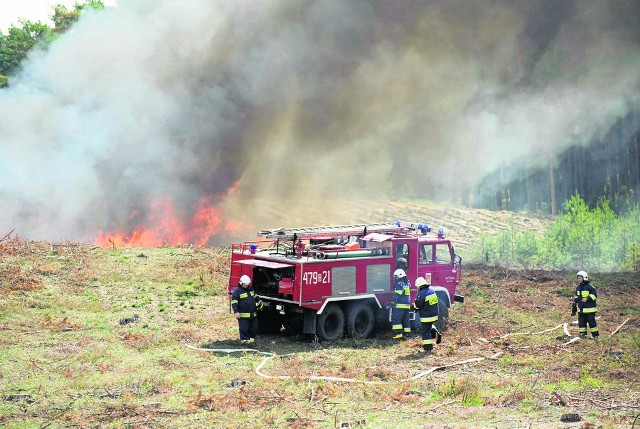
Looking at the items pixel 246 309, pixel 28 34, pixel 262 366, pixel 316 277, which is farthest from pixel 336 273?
pixel 28 34

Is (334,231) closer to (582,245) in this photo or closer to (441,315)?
(441,315)

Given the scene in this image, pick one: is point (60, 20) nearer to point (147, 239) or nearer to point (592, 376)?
point (147, 239)

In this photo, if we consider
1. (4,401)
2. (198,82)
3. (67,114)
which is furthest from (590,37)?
(4,401)

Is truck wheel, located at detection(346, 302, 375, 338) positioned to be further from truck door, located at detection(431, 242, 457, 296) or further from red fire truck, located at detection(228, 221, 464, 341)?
truck door, located at detection(431, 242, 457, 296)

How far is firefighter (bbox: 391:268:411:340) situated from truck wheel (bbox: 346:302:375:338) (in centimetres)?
55

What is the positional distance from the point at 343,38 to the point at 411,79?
13.4 feet

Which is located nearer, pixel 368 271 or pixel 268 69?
pixel 368 271

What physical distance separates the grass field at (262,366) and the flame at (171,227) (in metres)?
5.74

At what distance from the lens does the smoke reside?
87.1 ft

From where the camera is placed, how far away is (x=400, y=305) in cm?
1572

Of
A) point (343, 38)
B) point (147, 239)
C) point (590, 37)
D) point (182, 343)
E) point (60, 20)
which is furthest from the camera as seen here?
point (60, 20)

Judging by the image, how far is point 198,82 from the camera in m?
29.4

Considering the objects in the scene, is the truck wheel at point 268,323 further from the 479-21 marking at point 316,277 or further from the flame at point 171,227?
the flame at point 171,227

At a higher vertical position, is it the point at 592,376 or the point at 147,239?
the point at 147,239
